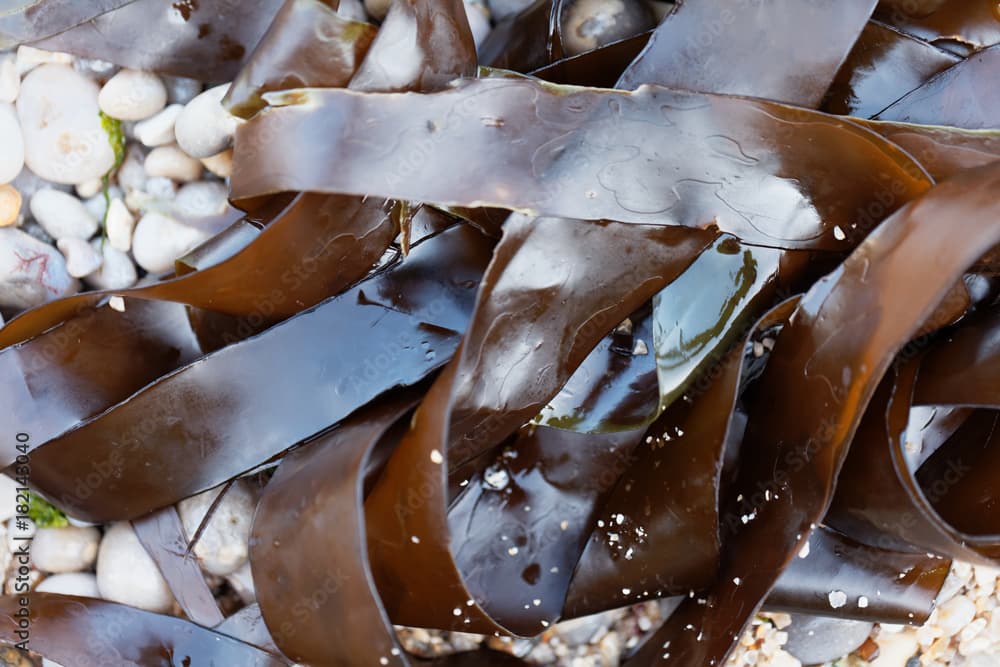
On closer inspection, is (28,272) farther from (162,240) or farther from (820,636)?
(820,636)

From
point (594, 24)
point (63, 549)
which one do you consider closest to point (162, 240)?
point (63, 549)

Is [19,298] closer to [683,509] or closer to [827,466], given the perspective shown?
[683,509]

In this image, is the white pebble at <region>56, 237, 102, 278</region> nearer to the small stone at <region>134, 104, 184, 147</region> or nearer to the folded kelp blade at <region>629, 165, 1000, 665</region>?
the small stone at <region>134, 104, 184, 147</region>

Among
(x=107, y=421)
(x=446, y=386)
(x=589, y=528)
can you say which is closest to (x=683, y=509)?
(x=589, y=528)

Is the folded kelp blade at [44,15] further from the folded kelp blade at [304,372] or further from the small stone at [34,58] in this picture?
the folded kelp blade at [304,372]

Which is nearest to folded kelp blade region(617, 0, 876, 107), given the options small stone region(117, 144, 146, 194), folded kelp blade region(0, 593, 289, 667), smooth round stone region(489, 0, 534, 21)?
smooth round stone region(489, 0, 534, 21)

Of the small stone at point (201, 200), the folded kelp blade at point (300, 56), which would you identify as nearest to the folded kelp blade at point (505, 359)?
the folded kelp blade at point (300, 56)

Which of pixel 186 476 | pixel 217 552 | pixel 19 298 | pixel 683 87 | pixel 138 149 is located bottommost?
pixel 217 552
